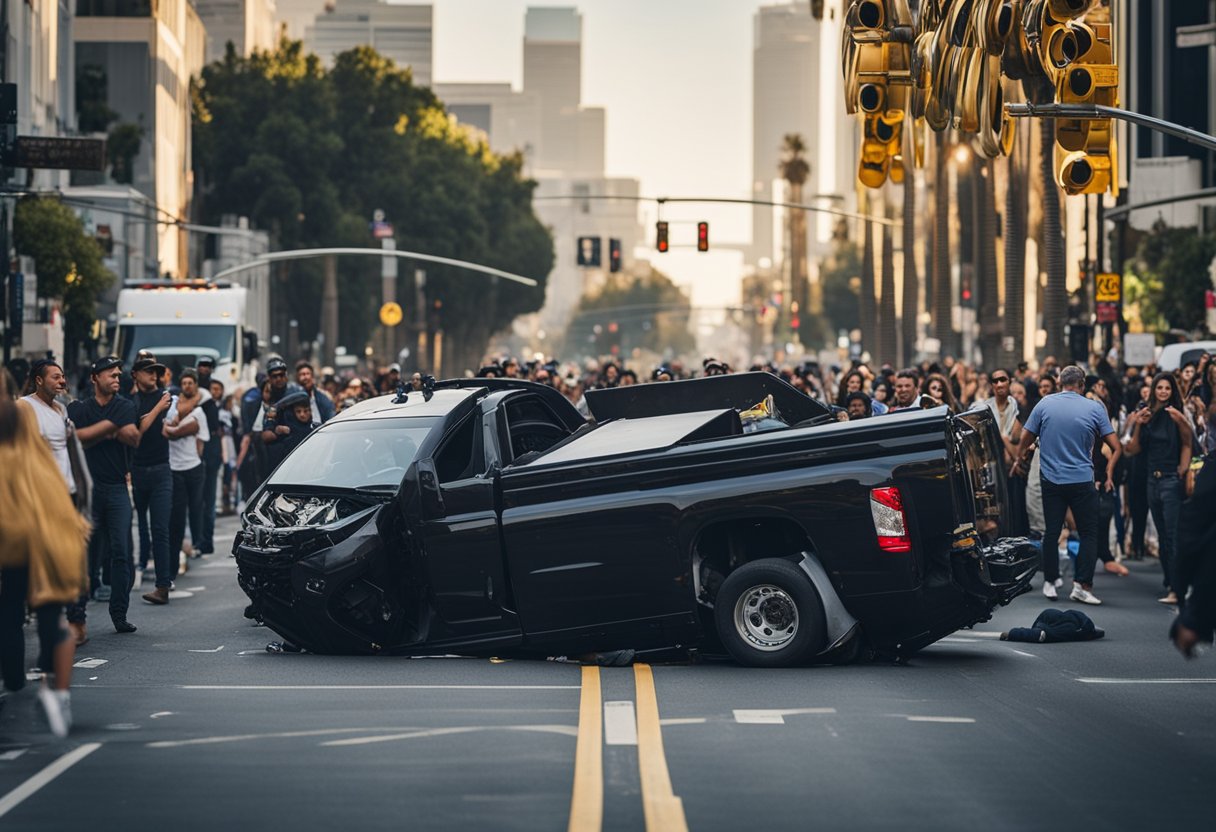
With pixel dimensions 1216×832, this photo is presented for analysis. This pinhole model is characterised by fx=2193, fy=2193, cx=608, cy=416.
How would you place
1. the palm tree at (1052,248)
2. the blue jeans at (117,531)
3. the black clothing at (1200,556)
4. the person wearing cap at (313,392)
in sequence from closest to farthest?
the black clothing at (1200,556) < the blue jeans at (117,531) < the person wearing cap at (313,392) < the palm tree at (1052,248)

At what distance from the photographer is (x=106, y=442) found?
15.1 meters

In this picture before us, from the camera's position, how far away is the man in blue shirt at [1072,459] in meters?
16.9

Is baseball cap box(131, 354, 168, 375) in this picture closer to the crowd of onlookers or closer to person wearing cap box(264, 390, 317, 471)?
the crowd of onlookers

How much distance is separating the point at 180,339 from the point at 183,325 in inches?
13.3

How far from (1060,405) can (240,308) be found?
28840 mm

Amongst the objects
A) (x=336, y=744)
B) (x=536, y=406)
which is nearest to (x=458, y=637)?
(x=536, y=406)

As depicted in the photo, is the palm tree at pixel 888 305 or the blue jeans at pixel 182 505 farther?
the palm tree at pixel 888 305

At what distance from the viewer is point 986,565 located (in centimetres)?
1245

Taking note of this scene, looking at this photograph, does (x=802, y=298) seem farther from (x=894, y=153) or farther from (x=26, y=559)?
(x=26, y=559)

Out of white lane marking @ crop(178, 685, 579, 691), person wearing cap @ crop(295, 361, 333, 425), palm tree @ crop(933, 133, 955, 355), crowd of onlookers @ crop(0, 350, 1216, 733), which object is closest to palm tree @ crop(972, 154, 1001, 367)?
palm tree @ crop(933, 133, 955, 355)

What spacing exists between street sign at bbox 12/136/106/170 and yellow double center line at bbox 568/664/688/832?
22.7 m

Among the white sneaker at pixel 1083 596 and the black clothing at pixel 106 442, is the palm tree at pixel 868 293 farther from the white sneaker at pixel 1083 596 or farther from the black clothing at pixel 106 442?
the black clothing at pixel 106 442

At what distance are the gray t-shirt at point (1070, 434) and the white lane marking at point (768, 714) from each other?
22.1 feet

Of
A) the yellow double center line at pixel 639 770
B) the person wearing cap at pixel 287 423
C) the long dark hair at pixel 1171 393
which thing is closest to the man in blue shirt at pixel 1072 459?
the long dark hair at pixel 1171 393
